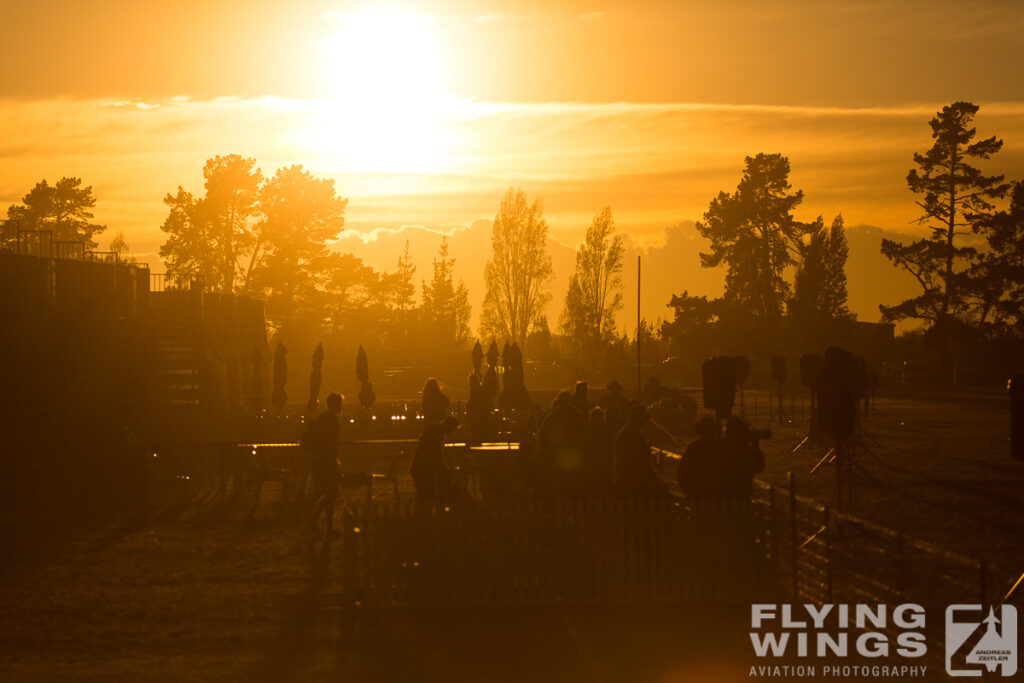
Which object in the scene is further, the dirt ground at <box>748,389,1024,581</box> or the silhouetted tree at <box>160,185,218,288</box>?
the silhouetted tree at <box>160,185,218,288</box>

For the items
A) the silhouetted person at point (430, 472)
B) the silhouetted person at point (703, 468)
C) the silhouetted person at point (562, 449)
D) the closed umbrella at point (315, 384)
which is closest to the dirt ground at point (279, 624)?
the silhouetted person at point (703, 468)

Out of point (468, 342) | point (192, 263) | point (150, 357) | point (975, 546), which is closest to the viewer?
point (975, 546)

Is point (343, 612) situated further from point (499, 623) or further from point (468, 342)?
point (468, 342)

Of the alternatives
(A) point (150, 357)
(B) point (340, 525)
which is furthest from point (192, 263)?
(B) point (340, 525)

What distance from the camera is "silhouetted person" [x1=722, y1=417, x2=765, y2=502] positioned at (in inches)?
527

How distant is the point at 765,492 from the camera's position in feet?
70.1

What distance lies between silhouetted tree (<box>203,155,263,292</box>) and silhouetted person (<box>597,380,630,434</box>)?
49.9 meters

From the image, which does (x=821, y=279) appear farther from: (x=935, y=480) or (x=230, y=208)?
(x=935, y=480)

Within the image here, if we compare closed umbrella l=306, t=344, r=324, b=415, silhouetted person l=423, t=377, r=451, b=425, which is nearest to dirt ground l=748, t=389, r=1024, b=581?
silhouetted person l=423, t=377, r=451, b=425

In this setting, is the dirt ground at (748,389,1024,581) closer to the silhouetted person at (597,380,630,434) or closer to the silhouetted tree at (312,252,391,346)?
the silhouetted person at (597,380,630,434)

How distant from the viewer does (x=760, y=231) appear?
270 ft

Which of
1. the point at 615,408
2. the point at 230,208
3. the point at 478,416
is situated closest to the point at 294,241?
the point at 230,208

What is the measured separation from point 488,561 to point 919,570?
17.6ft

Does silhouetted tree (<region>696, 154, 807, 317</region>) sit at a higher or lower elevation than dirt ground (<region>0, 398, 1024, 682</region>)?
higher
